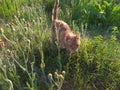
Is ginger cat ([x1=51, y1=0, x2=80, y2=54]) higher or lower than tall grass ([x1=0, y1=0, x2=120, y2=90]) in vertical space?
higher

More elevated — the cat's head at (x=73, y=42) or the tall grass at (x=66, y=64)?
the cat's head at (x=73, y=42)

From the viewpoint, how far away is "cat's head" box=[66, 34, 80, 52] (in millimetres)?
3027

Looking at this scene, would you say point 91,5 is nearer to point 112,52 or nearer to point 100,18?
point 100,18

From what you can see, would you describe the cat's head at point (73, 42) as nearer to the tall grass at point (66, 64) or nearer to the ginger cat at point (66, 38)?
the ginger cat at point (66, 38)

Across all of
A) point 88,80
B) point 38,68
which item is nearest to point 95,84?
point 88,80

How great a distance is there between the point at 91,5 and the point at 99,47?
1171 millimetres

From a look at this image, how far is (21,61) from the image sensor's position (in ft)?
10.5

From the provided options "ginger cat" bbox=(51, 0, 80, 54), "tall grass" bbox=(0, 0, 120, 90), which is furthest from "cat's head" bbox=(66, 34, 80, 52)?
"tall grass" bbox=(0, 0, 120, 90)

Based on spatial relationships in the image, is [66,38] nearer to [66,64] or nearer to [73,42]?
[73,42]

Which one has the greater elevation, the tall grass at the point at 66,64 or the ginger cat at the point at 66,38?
the ginger cat at the point at 66,38

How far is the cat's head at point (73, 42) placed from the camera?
303 centimetres

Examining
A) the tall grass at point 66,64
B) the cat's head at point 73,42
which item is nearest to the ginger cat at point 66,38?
the cat's head at point 73,42

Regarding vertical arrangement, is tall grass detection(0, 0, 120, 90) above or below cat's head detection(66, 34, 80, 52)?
below

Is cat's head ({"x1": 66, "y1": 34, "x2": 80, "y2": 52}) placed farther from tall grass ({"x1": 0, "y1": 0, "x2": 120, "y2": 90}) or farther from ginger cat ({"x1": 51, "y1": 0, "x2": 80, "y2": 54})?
tall grass ({"x1": 0, "y1": 0, "x2": 120, "y2": 90})
